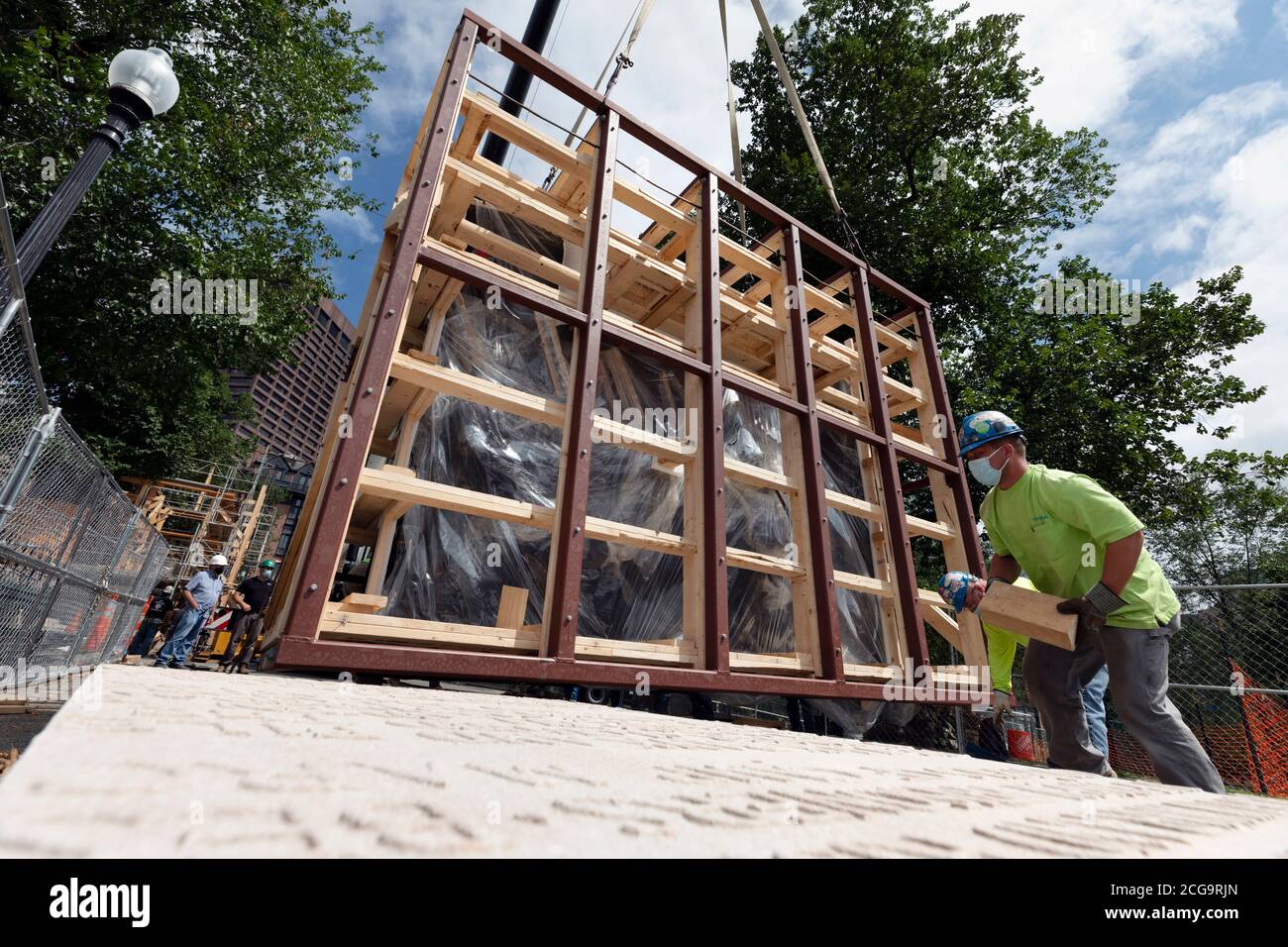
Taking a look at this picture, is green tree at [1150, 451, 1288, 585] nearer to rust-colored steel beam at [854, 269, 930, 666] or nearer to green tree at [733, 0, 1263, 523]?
green tree at [733, 0, 1263, 523]

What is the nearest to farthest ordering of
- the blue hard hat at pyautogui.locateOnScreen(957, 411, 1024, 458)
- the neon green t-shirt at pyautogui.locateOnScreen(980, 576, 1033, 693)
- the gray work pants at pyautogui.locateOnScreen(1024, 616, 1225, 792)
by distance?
1. the gray work pants at pyautogui.locateOnScreen(1024, 616, 1225, 792)
2. the blue hard hat at pyautogui.locateOnScreen(957, 411, 1024, 458)
3. the neon green t-shirt at pyautogui.locateOnScreen(980, 576, 1033, 693)

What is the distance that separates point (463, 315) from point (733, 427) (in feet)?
9.00

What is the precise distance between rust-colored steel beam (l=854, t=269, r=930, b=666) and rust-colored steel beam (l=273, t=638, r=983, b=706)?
1180 mm

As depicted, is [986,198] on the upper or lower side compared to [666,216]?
upper

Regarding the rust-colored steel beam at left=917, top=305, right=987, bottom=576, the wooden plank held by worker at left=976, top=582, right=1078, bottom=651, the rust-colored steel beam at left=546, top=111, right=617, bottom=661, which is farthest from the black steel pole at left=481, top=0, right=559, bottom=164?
the wooden plank held by worker at left=976, top=582, right=1078, bottom=651

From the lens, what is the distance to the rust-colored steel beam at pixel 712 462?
3973 mm

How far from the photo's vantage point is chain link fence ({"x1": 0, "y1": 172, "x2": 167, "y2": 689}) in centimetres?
329

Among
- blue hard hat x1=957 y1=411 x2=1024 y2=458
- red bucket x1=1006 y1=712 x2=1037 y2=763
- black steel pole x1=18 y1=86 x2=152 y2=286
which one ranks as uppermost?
black steel pole x1=18 y1=86 x2=152 y2=286

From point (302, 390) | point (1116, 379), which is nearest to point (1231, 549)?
point (1116, 379)

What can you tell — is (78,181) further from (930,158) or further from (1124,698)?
(930,158)
